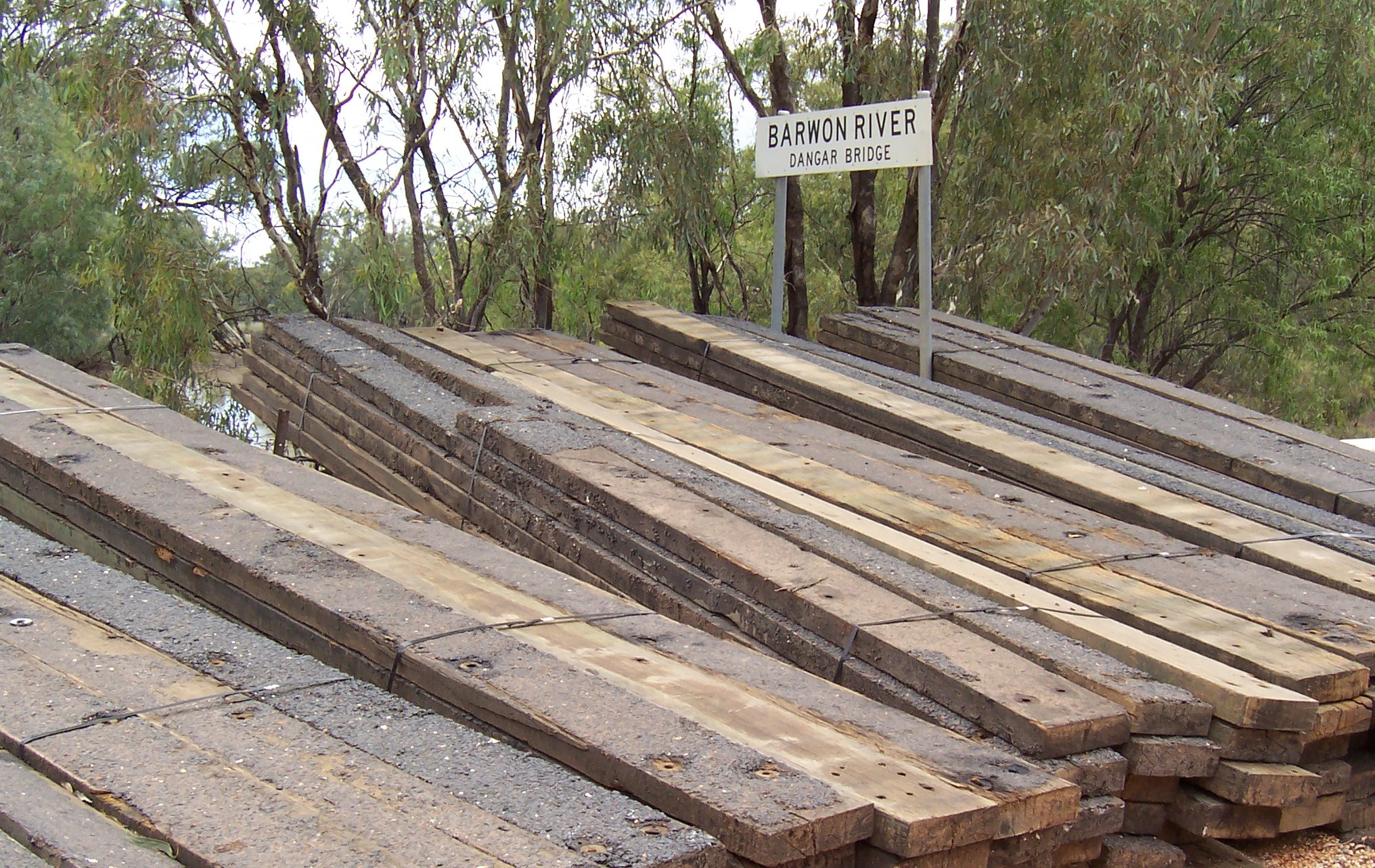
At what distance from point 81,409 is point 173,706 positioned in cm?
295

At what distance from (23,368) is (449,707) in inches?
155

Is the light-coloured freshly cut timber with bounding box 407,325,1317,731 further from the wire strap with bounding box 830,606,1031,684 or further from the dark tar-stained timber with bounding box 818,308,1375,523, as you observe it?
the dark tar-stained timber with bounding box 818,308,1375,523

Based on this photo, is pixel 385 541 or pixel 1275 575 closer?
pixel 385 541

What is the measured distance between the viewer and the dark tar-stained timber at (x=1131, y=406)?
5.99 meters

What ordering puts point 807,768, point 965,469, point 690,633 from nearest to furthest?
point 807,768, point 690,633, point 965,469

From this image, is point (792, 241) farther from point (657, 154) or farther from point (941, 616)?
point (941, 616)

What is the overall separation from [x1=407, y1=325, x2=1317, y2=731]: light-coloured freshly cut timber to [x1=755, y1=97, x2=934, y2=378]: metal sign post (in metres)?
2.56

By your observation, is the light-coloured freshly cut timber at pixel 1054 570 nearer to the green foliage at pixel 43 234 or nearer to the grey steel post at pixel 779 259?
the grey steel post at pixel 779 259

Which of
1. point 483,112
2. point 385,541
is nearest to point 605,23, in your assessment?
point 483,112

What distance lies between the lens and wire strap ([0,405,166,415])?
532cm

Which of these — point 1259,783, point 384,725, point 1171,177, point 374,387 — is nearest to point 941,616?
point 1259,783

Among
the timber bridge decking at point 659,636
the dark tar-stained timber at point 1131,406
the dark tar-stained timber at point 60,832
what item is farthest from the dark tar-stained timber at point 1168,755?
the dark tar-stained timber at point 1131,406

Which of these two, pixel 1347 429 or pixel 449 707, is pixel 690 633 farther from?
pixel 1347 429

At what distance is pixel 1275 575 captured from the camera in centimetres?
455
